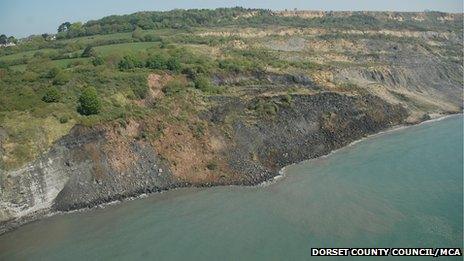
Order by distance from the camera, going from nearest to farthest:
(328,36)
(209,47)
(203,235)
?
(203,235)
(209,47)
(328,36)

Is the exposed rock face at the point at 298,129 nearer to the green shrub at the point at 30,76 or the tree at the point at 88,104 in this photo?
the tree at the point at 88,104

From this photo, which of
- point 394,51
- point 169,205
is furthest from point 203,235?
point 394,51

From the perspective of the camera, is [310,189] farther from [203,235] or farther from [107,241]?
[107,241]

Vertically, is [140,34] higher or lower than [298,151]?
higher

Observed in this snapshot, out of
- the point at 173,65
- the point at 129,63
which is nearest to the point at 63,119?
the point at 129,63

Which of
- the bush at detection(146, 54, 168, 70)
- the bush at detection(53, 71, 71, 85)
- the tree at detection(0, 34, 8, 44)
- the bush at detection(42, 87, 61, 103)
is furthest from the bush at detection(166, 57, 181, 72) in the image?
the tree at detection(0, 34, 8, 44)

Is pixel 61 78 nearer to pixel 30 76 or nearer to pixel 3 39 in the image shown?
pixel 30 76
